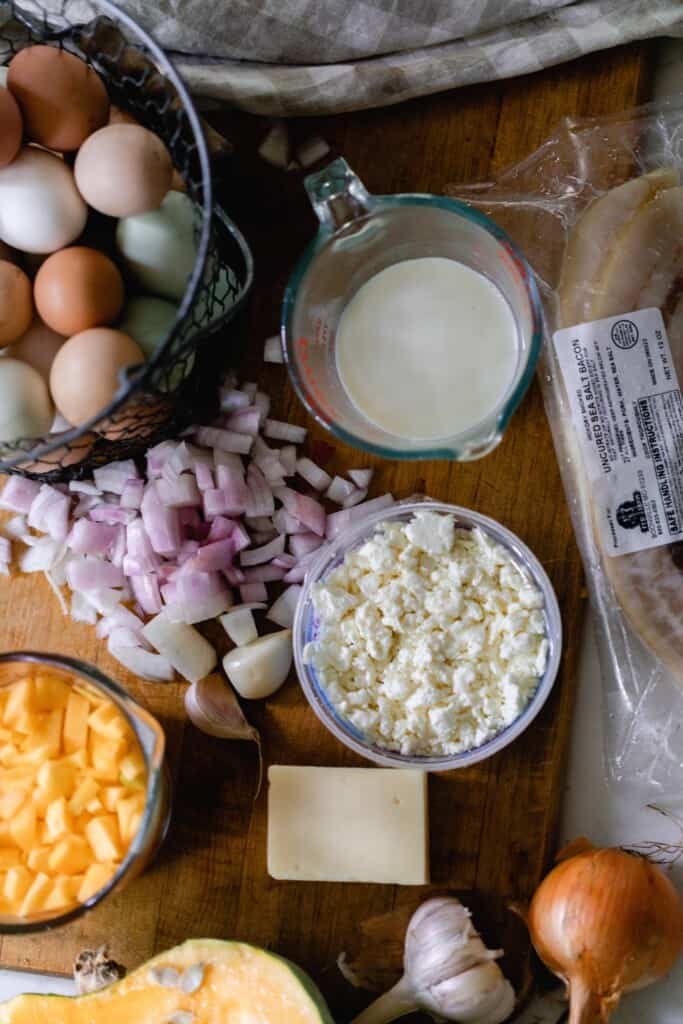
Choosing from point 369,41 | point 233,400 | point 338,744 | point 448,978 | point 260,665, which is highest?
point 369,41

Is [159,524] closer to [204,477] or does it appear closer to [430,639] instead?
[204,477]

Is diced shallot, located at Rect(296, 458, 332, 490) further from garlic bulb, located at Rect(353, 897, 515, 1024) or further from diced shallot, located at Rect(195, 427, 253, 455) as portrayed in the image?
garlic bulb, located at Rect(353, 897, 515, 1024)

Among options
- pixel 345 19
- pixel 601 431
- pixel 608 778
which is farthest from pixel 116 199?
pixel 608 778

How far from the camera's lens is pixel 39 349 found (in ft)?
4.24

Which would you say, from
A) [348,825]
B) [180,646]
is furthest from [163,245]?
[348,825]

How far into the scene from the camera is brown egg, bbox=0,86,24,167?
1.23m

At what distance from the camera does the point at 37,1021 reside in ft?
4.45

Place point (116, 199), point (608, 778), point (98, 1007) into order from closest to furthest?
point (116, 199)
point (98, 1007)
point (608, 778)

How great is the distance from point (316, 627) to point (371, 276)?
0.43 m

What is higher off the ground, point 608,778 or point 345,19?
point 345,19

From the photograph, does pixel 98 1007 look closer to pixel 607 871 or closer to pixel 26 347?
pixel 607 871

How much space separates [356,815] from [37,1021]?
0.43 metres

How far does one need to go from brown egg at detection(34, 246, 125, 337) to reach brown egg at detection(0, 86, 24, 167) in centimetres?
11

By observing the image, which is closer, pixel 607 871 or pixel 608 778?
pixel 607 871
